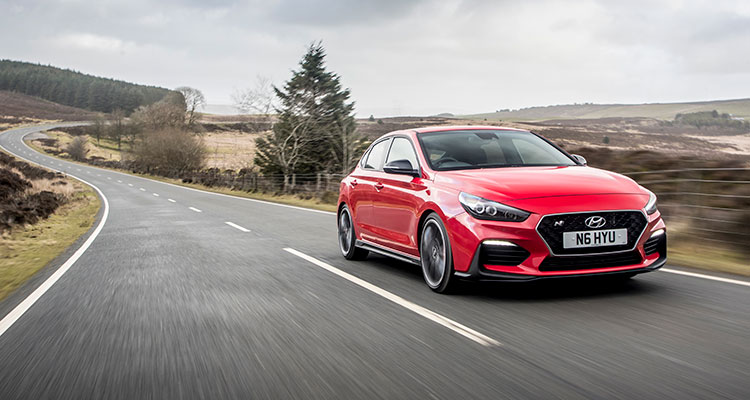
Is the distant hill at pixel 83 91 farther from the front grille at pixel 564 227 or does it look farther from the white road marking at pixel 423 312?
the front grille at pixel 564 227

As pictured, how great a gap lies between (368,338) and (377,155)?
3.99 meters

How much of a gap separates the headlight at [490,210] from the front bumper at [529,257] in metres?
0.05

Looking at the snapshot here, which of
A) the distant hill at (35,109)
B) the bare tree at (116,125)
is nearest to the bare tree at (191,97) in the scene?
the bare tree at (116,125)

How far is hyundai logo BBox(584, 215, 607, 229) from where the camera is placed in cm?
520

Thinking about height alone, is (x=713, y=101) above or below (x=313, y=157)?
above

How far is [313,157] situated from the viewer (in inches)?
1687

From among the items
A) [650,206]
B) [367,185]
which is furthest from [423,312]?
[367,185]

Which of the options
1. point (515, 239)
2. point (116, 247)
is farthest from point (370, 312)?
point (116, 247)

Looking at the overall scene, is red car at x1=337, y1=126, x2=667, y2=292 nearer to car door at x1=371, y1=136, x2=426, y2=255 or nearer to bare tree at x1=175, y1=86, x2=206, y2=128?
car door at x1=371, y1=136, x2=426, y2=255

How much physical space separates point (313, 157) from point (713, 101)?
6410cm

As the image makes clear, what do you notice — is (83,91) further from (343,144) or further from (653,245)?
(653,245)

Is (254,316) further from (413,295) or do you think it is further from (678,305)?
(678,305)

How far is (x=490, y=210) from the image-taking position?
5363mm

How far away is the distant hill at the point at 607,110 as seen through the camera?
7594 cm
